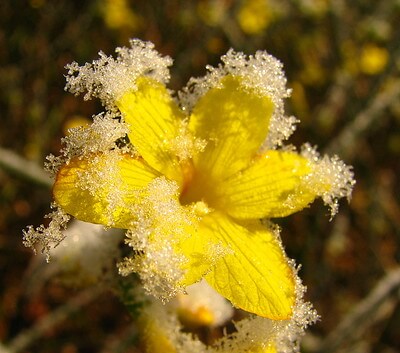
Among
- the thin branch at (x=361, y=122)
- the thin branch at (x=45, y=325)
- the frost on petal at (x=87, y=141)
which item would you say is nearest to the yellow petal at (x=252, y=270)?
the frost on petal at (x=87, y=141)

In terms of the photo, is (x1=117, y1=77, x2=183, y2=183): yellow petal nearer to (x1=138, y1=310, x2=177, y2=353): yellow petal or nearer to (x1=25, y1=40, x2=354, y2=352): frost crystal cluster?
(x1=25, y1=40, x2=354, y2=352): frost crystal cluster

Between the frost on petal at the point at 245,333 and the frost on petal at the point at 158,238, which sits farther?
the frost on petal at the point at 245,333

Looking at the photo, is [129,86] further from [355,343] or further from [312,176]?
[355,343]

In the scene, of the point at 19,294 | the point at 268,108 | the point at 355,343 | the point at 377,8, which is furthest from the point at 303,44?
the point at 268,108

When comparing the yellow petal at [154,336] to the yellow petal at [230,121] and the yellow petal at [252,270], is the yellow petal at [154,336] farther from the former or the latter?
the yellow petal at [230,121]

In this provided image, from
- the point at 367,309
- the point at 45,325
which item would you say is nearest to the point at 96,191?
the point at 367,309

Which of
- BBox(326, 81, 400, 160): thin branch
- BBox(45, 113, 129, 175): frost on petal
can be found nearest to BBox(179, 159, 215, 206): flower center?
BBox(45, 113, 129, 175): frost on petal

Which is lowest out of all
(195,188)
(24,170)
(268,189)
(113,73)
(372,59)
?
(268,189)

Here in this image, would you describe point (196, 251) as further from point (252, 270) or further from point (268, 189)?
point (268, 189)
